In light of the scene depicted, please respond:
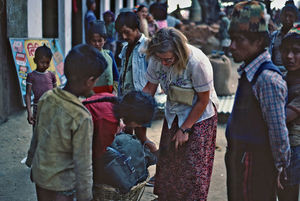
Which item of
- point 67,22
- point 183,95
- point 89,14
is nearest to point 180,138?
point 183,95

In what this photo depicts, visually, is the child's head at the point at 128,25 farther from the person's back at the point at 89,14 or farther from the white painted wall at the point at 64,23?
the person's back at the point at 89,14

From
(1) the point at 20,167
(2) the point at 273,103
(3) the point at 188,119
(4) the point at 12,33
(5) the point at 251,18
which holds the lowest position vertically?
(1) the point at 20,167

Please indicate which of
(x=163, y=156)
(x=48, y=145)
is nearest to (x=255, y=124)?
(x=163, y=156)

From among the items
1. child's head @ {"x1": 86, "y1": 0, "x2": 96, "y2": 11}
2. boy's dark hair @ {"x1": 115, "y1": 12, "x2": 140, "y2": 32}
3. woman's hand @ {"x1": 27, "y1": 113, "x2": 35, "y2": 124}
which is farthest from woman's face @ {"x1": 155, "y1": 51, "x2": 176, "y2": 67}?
child's head @ {"x1": 86, "y1": 0, "x2": 96, "y2": 11}

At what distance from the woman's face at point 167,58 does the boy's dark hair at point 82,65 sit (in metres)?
0.67

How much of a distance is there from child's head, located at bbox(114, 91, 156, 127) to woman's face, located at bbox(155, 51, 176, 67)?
464 mm

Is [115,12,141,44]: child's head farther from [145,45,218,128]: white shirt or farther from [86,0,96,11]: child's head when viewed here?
[86,0,96,11]: child's head

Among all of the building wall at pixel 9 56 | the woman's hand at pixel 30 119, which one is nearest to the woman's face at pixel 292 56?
the woman's hand at pixel 30 119

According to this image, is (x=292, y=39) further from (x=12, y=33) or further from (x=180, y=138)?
(x=12, y=33)

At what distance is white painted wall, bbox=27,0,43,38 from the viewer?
6758mm

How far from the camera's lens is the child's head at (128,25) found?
369cm

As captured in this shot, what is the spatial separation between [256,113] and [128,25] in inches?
70.9

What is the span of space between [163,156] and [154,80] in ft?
2.07

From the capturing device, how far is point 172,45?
2.80m
